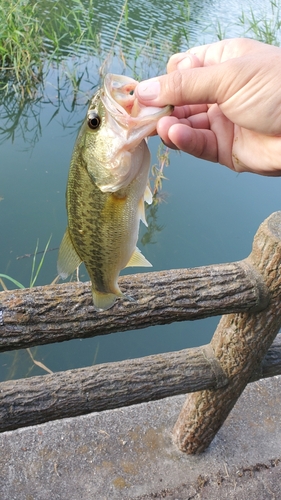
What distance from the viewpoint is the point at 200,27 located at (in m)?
7.46

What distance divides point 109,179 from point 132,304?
0.58 m

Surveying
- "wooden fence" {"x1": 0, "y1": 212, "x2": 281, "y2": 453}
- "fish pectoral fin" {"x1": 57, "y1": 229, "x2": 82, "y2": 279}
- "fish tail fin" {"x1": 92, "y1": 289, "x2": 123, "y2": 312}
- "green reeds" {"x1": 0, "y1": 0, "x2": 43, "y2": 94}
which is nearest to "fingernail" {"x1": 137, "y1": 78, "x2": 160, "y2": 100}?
"fish pectoral fin" {"x1": 57, "y1": 229, "x2": 82, "y2": 279}

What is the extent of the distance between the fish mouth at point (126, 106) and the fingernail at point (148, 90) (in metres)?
0.03

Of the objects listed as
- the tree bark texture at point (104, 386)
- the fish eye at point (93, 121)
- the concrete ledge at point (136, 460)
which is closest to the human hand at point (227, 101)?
the fish eye at point (93, 121)

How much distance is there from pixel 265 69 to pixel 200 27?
7.25 m

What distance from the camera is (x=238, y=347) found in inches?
72.5

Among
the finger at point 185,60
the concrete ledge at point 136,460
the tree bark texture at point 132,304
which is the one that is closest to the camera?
the finger at point 185,60

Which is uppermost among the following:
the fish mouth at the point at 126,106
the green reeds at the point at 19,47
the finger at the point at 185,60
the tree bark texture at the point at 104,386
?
the finger at the point at 185,60

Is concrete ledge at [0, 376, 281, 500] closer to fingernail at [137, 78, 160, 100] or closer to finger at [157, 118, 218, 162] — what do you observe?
finger at [157, 118, 218, 162]

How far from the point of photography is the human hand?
1032mm

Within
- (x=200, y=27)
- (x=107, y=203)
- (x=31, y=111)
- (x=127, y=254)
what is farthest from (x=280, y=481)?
(x=200, y=27)

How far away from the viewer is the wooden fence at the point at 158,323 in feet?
4.74

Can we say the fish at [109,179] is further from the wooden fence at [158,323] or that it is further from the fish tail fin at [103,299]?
the wooden fence at [158,323]

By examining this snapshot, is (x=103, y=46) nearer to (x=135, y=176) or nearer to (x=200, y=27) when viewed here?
(x=200, y=27)
